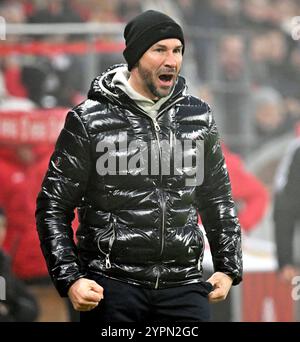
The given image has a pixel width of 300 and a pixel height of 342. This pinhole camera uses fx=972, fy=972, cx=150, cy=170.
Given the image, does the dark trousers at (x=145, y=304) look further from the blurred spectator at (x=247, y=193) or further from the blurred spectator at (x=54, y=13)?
the blurred spectator at (x=54, y=13)

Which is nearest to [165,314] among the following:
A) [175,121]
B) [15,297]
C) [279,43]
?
[175,121]

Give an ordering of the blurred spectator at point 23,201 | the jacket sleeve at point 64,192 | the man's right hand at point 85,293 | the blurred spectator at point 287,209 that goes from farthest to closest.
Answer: the blurred spectator at point 287,209 → the blurred spectator at point 23,201 → the jacket sleeve at point 64,192 → the man's right hand at point 85,293

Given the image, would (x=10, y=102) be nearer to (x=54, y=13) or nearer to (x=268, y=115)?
(x=54, y=13)

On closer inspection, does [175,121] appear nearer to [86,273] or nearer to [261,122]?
[86,273]

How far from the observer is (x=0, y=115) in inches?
219

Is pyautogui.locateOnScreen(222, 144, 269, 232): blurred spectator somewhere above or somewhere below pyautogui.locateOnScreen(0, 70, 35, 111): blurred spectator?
below

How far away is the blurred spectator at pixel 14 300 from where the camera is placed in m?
5.11

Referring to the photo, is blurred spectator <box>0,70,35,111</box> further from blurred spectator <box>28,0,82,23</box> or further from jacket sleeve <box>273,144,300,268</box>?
jacket sleeve <box>273,144,300,268</box>

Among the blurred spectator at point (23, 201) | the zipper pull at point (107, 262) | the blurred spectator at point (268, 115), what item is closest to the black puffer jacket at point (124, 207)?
the zipper pull at point (107, 262)

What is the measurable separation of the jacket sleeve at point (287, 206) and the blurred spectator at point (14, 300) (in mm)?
1467

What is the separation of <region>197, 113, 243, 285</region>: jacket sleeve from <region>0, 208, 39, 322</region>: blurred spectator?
2158 mm

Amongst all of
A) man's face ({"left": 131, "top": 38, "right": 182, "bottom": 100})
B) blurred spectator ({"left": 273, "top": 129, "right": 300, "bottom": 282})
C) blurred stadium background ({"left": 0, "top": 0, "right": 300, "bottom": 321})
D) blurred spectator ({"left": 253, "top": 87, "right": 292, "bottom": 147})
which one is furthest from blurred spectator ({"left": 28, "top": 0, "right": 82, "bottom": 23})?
man's face ({"left": 131, "top": 38, "right": 182, "bottom": 100})

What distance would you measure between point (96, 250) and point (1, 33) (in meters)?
2.84

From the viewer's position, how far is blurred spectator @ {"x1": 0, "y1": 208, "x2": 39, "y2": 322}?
511 centimetres
